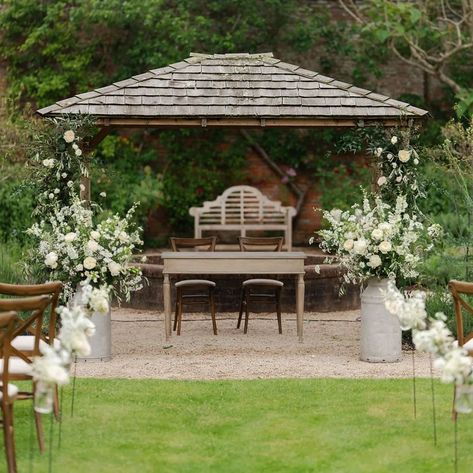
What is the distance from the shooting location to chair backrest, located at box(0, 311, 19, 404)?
5145 mm

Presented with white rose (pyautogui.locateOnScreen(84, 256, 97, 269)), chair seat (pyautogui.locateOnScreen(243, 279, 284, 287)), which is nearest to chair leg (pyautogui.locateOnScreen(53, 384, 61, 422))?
white rose (pyautogui.locateOnScreen(84, 256, 97, 269))

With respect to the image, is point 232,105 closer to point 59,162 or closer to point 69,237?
point 59,162

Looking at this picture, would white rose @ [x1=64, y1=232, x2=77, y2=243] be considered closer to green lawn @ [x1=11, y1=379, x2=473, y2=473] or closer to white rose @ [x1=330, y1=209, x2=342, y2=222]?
green lawn @ [x1=11, y1=379, x2=473, y2=473]

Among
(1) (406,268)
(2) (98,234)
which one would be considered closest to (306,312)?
(1) (406,268)

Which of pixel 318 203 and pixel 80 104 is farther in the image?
pixel 318 203

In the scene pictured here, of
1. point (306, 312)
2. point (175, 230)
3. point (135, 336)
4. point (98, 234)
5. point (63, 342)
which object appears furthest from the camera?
point (175, 230)

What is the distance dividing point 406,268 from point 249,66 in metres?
3.06

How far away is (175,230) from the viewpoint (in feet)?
52.3

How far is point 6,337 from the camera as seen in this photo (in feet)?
17.3

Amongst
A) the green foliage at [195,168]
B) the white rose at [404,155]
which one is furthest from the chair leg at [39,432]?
the green foliage at [195,168]

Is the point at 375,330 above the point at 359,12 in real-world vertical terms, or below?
below

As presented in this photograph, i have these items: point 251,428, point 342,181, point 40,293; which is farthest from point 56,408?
point 342,181

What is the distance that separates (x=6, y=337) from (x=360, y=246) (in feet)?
13.7

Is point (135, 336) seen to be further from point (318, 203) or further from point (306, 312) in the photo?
point (318, 203)
